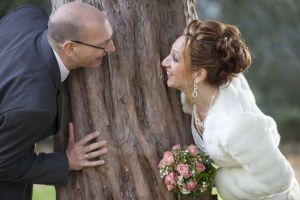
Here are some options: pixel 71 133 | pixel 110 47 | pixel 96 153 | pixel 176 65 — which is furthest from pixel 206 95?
pixel 71 133

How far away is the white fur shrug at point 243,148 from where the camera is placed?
372 cm

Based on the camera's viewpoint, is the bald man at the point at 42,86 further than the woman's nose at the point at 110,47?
No

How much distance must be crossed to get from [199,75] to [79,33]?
0.70 m

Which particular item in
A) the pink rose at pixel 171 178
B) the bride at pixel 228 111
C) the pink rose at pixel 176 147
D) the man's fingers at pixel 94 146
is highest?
the bride at pixel 228 111

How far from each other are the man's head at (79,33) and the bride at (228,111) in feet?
1.37

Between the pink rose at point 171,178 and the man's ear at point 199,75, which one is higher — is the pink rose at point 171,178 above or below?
below

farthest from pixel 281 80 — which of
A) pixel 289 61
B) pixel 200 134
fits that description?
pixel 200 134

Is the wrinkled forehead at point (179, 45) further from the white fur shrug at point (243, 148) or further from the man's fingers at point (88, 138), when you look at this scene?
the man's fingers at point (88, 138)

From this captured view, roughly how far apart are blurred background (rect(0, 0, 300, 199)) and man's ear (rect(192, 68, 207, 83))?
814 centimetres

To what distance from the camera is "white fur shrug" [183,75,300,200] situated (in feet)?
12.2

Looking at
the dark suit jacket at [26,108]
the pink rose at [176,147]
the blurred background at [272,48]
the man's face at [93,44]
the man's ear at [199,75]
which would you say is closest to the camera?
the dark suit jacket at [26,108]

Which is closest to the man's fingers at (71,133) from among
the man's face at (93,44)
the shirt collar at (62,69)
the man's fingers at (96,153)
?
the man's fingers at (96,153)

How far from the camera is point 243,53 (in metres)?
3.88

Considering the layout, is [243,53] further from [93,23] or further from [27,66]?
[27,66]
